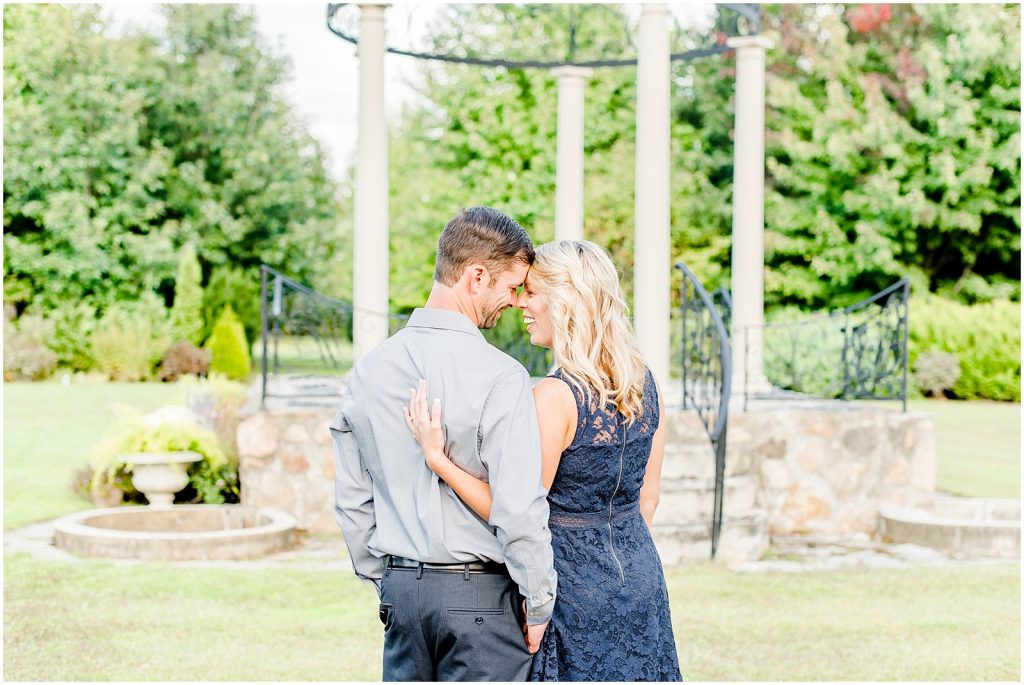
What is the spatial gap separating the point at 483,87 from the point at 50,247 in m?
9.38

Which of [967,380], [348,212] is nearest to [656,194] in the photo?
[967,380]

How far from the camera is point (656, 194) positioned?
29.2 ft

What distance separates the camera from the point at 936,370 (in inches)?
730

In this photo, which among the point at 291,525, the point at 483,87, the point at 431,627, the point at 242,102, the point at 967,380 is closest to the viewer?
the point at 431,627

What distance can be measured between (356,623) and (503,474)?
376cm

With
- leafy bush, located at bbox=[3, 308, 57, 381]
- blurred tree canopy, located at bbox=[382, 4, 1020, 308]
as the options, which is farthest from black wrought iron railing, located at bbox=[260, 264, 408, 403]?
leafy bush, located at bbox=[3, 308, 57, 381]

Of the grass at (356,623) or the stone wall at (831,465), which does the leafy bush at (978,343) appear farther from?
the grass at (356,623)

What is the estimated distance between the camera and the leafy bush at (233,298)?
75.1 ft

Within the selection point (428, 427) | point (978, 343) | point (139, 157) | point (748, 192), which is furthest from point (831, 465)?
point (139, 157)

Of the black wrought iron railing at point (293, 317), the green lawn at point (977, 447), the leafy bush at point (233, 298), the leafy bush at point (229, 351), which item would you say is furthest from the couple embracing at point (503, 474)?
the leafy bush at point (233, 298)

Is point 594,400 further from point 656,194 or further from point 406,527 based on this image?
point 656,194

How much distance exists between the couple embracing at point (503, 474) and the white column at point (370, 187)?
632cm

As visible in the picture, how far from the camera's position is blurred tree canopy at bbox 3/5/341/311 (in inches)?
921

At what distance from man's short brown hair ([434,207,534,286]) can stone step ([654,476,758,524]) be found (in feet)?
16.9
